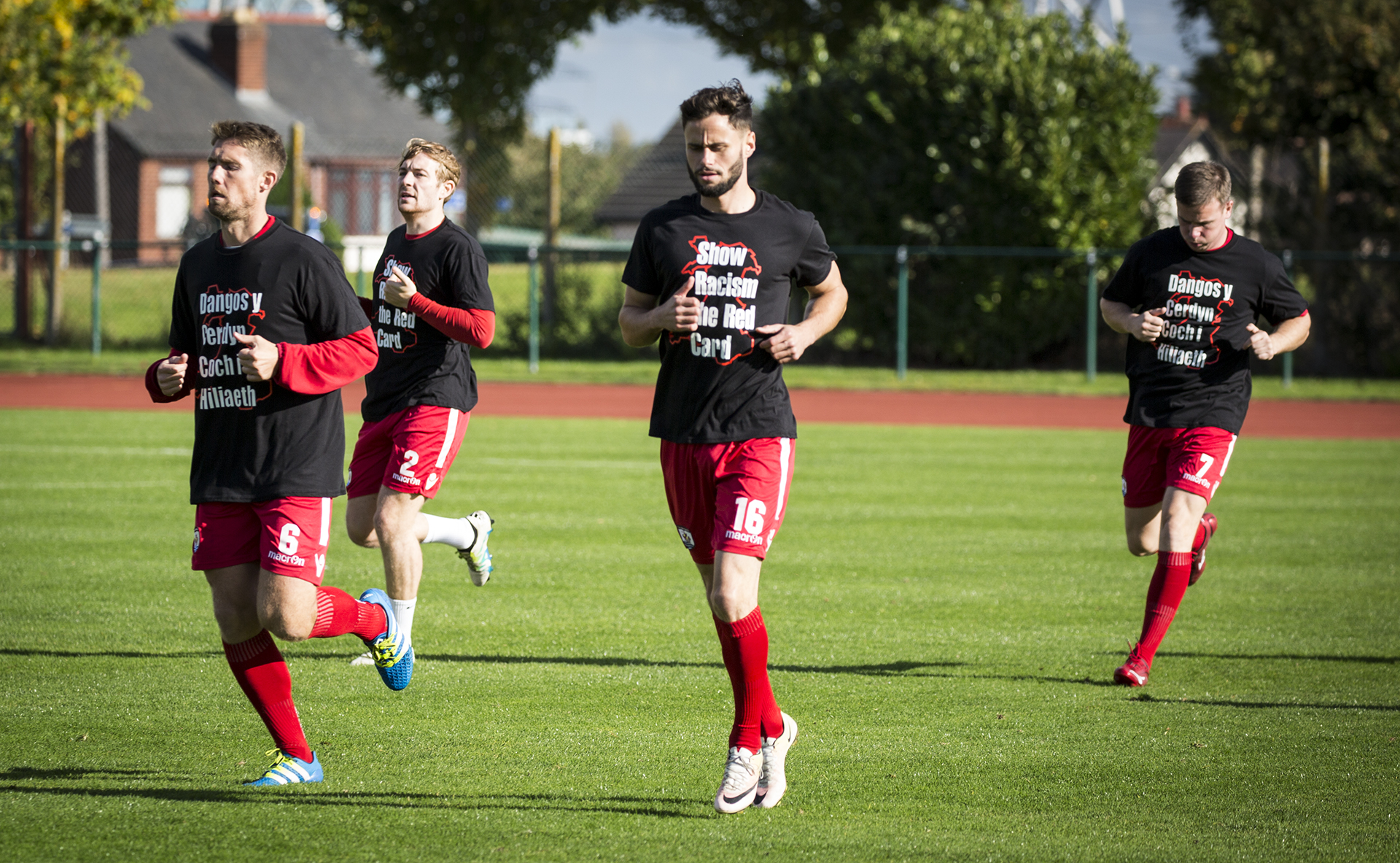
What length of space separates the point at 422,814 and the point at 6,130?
72.0ft

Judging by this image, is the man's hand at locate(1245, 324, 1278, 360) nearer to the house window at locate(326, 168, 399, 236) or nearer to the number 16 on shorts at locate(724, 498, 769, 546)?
the number 16 on shorts at locate(724, 498, 769, 546)

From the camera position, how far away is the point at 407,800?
15.8 feet

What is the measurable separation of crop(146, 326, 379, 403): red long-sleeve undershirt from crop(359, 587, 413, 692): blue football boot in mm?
1080

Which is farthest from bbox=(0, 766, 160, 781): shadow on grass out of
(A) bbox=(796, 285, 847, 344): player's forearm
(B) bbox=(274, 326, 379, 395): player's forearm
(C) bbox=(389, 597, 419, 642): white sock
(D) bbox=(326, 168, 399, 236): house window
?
(D) bbox=(326, 168, 399, 236): house window

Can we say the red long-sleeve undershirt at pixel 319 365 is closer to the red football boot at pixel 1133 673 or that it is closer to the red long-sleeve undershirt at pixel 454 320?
the red long-sleeve undershirt at pixel 454 320

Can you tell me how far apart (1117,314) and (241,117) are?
2120 inches

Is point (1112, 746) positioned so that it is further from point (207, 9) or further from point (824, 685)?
point (207, 9)

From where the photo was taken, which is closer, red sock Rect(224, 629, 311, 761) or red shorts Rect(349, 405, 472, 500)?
red sock Rect(224, 629, 311, 761)

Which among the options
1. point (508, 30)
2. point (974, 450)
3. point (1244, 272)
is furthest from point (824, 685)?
point (508, 30)

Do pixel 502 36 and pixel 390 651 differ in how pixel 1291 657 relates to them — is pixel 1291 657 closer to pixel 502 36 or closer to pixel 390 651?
pixel 390 651

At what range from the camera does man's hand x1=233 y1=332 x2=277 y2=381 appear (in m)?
4.55

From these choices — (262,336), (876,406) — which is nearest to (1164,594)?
(262,336)

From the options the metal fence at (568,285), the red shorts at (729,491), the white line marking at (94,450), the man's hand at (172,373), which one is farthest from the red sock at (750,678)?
the metal fence at (568,285)

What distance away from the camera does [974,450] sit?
15.7 meters
